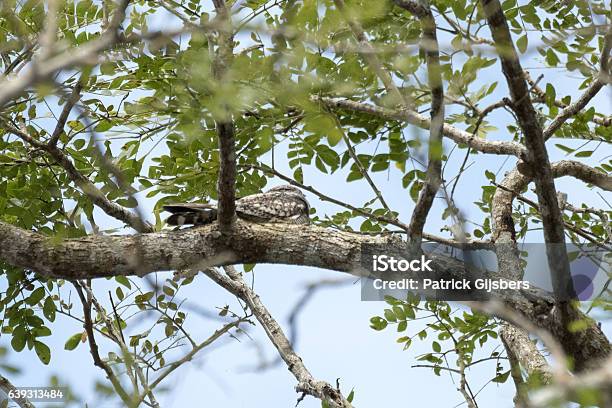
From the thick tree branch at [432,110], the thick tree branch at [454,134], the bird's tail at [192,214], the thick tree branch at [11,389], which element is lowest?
the thick tree branch at [11,389]

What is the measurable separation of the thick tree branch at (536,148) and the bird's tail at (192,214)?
1.74 meters

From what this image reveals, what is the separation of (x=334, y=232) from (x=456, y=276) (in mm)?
679

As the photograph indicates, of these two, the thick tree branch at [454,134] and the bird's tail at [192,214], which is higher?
the thick tree branch at [454,134]

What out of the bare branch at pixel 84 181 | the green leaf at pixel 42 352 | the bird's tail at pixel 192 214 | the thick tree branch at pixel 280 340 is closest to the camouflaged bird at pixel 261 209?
the bird's tail at pixel 192 214

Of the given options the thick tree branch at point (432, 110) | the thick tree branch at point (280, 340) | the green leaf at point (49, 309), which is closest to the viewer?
the thick tree branch at point (432, 110)

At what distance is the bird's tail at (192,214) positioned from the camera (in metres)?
4.05

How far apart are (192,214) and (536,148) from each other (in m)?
1.87

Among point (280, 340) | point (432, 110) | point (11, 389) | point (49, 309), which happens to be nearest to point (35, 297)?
point (49, 309)

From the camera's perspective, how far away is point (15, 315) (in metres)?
4.76

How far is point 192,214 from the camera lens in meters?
4.07

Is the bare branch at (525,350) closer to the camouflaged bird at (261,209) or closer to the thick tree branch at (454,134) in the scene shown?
the thick tree branch at (454,134)

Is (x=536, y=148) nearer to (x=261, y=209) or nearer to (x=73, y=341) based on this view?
(x=261, y=209)

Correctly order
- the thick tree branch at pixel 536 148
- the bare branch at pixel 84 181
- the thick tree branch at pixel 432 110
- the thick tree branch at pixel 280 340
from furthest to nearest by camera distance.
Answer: the thick tree branch at pixel 280 340
the bare branch at pixel 84 181
the thick tree branch at pixel 536 148
the thick tree branch at pixel 432 110

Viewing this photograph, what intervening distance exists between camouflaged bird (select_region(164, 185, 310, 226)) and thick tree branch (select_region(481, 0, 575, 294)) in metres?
1.49
